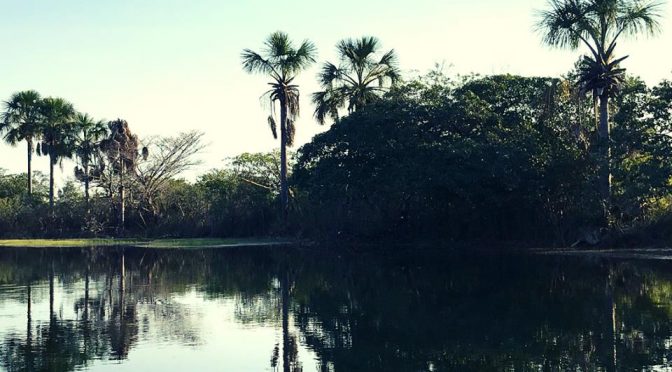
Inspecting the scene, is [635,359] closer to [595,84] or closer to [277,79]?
[595,84]

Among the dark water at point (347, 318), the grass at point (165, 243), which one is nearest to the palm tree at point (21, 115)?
the grass at point (165, 243)

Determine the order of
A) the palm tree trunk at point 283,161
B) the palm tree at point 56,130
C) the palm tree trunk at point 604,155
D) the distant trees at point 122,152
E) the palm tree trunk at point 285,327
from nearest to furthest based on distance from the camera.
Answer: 1. the palm tree trunk at point 285,327
2. the palm tree trunk at point 604,155
3. the palm tree trunk at point 283,161
4. the distant trees at point 122,152
5. the palm tree at point 56,130

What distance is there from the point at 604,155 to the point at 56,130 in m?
43.6

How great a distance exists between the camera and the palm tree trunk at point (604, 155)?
34219mm

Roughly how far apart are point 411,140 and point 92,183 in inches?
1228

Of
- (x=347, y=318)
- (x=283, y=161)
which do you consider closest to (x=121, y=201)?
(x=283, y=161)

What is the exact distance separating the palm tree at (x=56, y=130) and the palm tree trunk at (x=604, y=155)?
4225 centimetres

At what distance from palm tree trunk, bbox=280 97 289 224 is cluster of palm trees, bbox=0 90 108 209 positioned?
62.4 ft

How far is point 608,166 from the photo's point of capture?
34125 mm

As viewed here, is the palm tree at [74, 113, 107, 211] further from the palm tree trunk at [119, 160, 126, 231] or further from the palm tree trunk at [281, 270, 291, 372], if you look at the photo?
the palm tree trunk at [281, 270, 291, 372]

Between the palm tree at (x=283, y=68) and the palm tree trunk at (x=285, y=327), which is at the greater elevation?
the palm tree at (x=283, y=68)

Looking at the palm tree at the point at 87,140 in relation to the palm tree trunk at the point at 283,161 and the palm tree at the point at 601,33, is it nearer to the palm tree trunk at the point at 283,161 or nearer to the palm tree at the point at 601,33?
the palm tree trunk at the point at 283,161

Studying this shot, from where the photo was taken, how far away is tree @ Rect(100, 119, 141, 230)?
58.7m

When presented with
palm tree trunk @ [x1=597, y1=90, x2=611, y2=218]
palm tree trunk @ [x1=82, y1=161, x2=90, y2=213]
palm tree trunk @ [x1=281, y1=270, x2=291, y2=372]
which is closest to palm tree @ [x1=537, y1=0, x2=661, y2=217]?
palm tree trunk @ [x1=597, y1=90, x2=611, y2=218]
